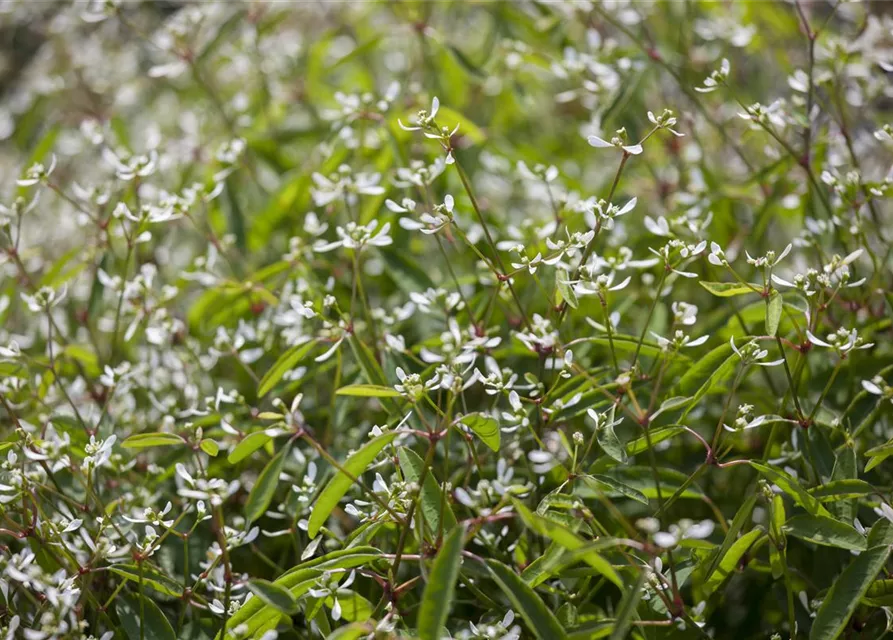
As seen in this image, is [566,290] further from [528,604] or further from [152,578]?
[152,578]

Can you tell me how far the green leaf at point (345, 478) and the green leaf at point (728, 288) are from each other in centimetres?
43

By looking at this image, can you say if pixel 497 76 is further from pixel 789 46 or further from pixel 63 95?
pixel 63 95

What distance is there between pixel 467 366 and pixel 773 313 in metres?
0.41

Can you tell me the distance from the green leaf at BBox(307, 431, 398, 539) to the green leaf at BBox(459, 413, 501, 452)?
0.09 meters

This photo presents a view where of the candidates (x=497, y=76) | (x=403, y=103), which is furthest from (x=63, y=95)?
(x=497, y=76)

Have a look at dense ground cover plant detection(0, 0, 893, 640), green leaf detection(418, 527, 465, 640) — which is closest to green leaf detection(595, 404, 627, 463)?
dense ground cover plant detection(0, 0, 893, 640)

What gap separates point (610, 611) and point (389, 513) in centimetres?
38

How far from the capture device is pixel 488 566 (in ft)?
2.86

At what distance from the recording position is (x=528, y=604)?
33.9 inches

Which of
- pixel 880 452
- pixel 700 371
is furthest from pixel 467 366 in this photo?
pixel 880 452

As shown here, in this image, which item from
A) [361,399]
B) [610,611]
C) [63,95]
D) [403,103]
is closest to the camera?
[610,611]

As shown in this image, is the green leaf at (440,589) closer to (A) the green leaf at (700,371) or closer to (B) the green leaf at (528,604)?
(B) the green leaf at (528,604)

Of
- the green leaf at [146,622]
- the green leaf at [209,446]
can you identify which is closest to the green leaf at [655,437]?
the green leaf at [209,446]

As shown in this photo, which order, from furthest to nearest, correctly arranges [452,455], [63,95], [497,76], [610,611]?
[63,95]
[497,76]
[452,455]
[610,611]
